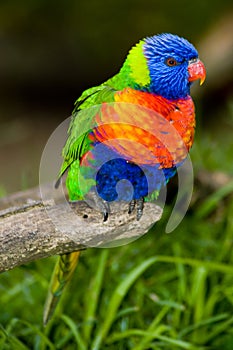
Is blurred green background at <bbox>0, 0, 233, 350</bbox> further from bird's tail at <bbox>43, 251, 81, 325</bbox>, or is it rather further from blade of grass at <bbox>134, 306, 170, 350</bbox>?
bird's tail at <bbox>43, 251, 81, 325</bbox>

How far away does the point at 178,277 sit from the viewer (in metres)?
2.60

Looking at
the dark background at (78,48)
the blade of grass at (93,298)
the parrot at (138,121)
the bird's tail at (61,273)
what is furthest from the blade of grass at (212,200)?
the dark background at (78,48)

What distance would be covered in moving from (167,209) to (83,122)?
1.31 meters

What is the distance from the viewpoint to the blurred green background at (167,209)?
225cm

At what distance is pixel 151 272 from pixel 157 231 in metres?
0.21

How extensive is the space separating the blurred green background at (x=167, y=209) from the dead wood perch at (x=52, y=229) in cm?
54

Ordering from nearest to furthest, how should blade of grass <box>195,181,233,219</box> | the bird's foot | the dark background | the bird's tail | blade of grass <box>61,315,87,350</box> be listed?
the bird's foot
the bird's tail
blade of grass <box>61,315,87,350</box>
blade of grass <box>195,181,233,219</box>
the dark background

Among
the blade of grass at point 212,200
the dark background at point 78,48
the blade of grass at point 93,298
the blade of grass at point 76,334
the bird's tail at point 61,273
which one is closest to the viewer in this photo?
the bird's tail at point 61,273

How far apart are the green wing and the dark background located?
2.91 m

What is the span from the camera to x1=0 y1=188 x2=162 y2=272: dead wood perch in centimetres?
150

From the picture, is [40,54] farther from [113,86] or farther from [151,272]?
[113,86]

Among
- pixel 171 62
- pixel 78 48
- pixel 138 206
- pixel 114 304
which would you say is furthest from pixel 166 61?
pixel 78 48

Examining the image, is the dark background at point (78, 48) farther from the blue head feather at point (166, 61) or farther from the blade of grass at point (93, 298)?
the blue head feather at point (166, 61)

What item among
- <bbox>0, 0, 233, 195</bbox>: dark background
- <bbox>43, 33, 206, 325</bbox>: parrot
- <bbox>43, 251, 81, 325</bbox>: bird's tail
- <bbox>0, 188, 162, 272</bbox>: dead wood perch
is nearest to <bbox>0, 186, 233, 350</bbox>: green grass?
<bbox>43, 251, 81, 325</bbox>: bird's tail
